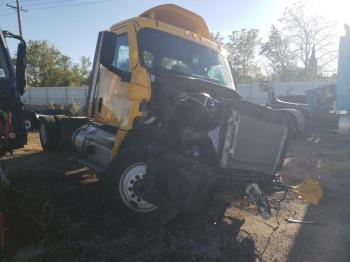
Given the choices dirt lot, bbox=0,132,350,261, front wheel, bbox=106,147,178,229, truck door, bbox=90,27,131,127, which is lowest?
dirt lot, bbox=0,132,350,261

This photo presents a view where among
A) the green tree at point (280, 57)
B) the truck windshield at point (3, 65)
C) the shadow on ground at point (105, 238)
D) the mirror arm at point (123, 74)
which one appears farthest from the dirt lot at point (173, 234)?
the green tree at point (280, 57)

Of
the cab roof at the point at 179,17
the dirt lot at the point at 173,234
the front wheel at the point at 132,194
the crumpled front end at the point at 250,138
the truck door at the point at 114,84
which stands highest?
the cab roof at the point at 179,17

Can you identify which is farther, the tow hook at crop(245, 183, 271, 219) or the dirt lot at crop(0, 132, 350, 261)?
the tow hook at crop(245, 183, 271, 219)

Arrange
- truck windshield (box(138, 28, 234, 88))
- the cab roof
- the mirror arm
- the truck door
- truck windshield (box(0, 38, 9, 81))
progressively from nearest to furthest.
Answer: the truck door
the mirror arm
truck windshield (box(138, 28, 234, 88))
the cab roof
truck windshield (box(0, 38, 9, 81))

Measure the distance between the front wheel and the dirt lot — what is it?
0.16m

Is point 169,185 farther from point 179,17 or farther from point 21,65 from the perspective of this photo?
point 21,65

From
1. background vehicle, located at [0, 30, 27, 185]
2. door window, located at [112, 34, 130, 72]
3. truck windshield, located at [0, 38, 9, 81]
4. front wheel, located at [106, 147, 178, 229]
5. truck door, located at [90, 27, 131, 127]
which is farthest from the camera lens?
truck windshield, located at [0, 38, 9, 81]

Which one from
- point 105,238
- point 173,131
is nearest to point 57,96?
point 173,131

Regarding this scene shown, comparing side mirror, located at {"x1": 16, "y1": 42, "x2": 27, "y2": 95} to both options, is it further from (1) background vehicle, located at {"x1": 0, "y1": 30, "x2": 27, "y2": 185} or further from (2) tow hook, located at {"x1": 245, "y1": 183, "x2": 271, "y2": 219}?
(2) tow hook, located at {"x1": 245, "y1": 183, "x2": 271, "y2": 219}

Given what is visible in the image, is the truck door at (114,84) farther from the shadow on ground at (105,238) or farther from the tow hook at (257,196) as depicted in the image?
the tow hook at (257,196)

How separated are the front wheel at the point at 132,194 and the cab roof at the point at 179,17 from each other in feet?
8.39

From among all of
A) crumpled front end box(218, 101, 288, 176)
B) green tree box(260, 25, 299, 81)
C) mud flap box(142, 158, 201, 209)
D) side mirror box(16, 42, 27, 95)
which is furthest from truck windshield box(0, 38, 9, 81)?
green tree box(260, 25, 299, 81)

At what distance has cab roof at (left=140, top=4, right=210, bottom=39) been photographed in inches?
238

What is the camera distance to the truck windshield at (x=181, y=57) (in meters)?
5.41
